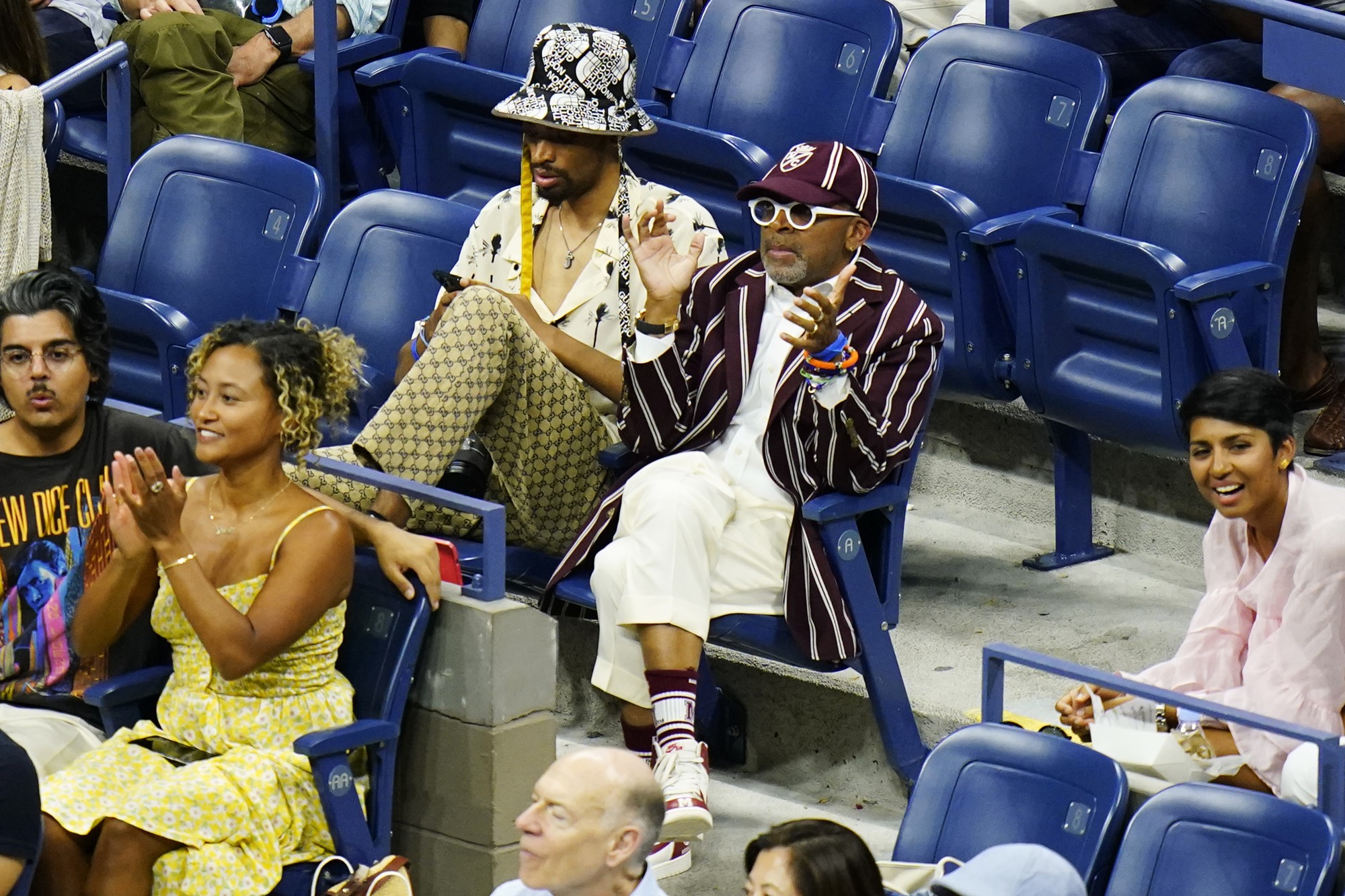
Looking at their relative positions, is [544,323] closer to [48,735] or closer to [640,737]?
[640,737]

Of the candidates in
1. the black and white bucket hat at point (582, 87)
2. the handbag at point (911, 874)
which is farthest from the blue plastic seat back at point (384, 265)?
the handbag at point (911, 874)

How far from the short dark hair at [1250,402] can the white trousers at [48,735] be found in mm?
1737

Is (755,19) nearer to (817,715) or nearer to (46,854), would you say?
(817,715)

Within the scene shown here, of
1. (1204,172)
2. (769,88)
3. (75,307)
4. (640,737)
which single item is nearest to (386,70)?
(769,88)

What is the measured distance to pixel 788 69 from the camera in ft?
15.4

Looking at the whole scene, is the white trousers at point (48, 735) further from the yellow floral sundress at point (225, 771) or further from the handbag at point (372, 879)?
the handbag at point (372, 879)

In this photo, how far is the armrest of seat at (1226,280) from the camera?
3.78 m

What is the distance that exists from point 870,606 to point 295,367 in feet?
3.48

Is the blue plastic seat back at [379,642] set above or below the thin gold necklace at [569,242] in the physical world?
below

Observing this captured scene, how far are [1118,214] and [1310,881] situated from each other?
194 centimetres

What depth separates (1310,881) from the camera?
254 centimetres

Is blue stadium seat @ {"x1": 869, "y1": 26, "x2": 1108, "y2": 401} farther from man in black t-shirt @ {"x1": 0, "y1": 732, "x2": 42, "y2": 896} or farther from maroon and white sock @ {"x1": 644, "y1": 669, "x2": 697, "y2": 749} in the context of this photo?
man in black t-shirt @ {"x1": 0, "y1": 732, "x2": 42, "y2": 896}

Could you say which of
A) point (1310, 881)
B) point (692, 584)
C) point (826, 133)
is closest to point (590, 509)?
point (692, 584)

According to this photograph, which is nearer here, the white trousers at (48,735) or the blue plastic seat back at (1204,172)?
the white trousers at (48,735)
